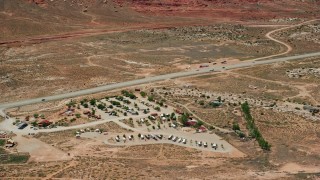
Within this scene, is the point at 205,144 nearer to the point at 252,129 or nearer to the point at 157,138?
the point at 157,138

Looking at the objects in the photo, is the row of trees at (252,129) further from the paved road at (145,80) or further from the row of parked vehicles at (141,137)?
the paved road at (145,80)

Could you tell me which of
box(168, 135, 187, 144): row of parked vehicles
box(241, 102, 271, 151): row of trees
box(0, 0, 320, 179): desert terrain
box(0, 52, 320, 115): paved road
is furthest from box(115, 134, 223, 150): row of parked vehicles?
box(0, 52, 320, 115): paved road

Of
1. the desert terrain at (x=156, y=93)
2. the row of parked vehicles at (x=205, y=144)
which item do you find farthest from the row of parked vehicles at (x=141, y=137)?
the row of parked vehicles at (x=205, y=144)

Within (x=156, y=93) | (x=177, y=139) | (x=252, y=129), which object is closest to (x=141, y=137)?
(x=177, y=139)

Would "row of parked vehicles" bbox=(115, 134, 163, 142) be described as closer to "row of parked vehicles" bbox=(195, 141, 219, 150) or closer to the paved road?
"row of parked vehicles" bbox=(195, 141, 219, 150)

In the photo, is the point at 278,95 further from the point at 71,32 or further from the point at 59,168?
the point at 71,32

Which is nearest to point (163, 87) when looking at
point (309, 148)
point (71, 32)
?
point (309, 148)
